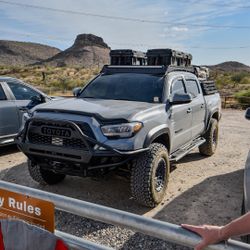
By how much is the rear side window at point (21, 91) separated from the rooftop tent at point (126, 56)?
196 centimetres

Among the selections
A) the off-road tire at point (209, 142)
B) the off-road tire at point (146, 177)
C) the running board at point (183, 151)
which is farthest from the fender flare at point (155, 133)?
the off-road tire at point (209, 142)

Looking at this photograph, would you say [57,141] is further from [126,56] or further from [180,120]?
[126,56]

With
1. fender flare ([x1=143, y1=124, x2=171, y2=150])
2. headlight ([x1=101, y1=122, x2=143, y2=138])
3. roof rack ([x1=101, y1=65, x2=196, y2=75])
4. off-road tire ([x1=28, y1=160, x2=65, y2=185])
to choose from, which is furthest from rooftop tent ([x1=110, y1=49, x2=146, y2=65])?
headlight ([x1=101, y1=122, x2=143, y2=138])

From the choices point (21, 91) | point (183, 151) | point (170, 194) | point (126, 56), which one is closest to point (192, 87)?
point (183, 151)

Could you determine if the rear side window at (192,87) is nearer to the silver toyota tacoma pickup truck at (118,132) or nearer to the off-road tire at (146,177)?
the silver toyota tacoma pickup truck at (118,132)

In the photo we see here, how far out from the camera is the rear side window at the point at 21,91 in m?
7.76

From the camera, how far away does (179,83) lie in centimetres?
614

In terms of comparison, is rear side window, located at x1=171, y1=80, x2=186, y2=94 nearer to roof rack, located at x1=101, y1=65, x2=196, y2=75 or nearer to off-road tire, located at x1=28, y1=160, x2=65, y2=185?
roof rack, located at x1=101, y1=65, x2=196, y2=75

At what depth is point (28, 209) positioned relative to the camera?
1.95m

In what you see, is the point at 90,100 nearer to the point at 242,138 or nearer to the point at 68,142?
the point at 68,142

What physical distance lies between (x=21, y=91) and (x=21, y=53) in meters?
111

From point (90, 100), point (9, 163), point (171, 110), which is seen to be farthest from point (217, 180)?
point (9, 163)

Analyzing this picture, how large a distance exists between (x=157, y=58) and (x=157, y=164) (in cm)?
373

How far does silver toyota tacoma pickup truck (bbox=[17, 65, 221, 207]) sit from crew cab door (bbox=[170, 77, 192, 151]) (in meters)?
0.01
